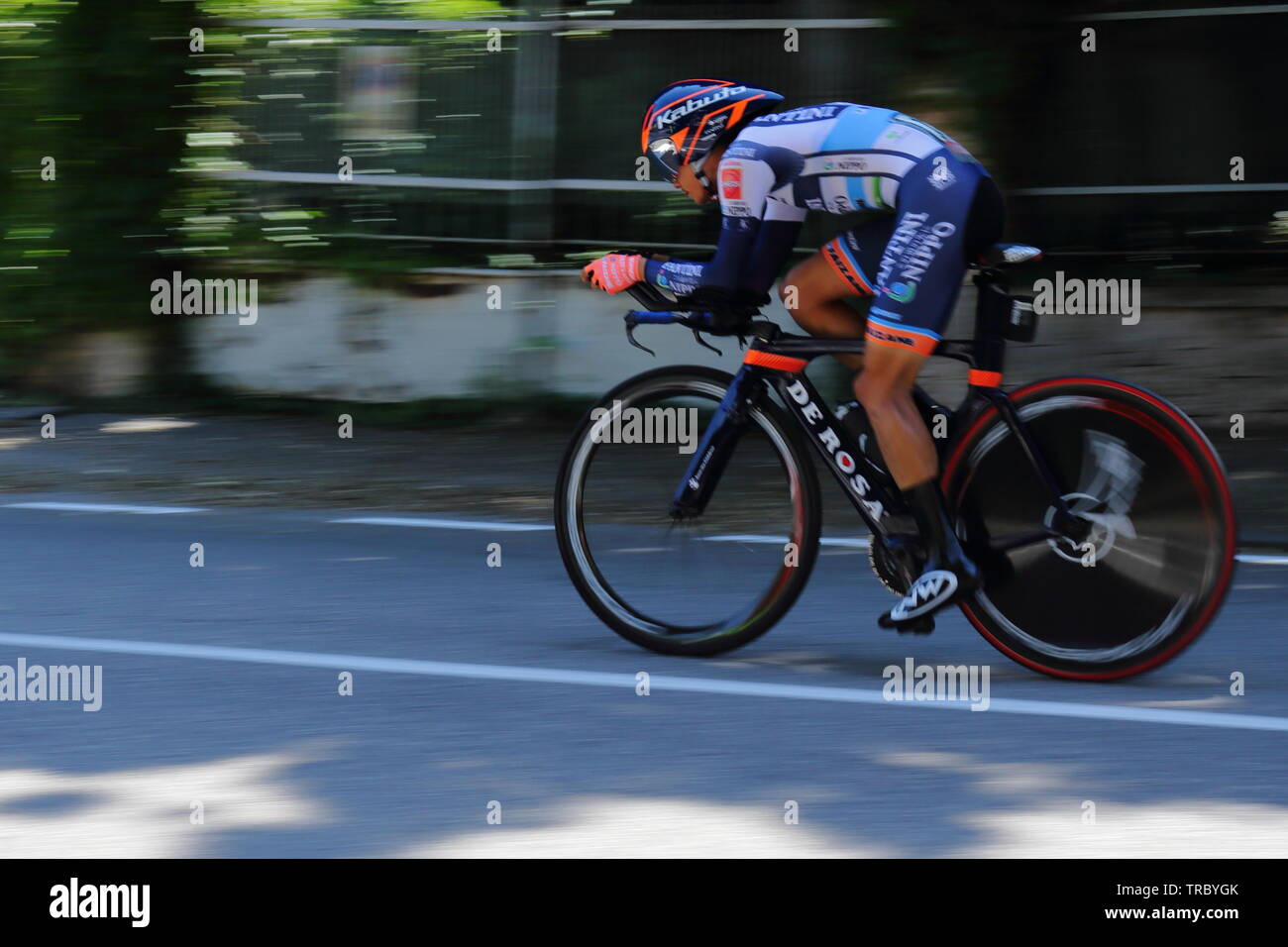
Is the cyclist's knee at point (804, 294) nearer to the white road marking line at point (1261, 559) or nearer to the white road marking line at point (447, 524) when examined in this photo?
the white road marking line at point (1261, 559)

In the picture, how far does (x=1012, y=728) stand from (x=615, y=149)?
8.43 meters

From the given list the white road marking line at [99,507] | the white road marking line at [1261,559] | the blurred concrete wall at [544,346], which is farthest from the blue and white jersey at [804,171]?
the blurred concrete wall at [544,346]

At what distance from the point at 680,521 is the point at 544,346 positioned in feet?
19.6

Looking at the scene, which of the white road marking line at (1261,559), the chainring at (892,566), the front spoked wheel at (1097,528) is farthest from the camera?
the white road marking line at (1261,559)

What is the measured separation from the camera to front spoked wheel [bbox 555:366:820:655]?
5477 millimetres

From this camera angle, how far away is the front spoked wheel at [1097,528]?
198 inches

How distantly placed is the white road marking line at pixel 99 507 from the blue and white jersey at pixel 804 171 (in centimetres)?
420

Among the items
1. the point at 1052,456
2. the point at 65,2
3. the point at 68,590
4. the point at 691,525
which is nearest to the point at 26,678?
the point at 68,590

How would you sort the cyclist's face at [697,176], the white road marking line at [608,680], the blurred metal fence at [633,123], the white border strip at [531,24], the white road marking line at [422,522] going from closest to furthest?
the white road marking line at [608,680] < the cyclist's face at [697,176] < the white road marking line at [422,522] < the blurred metal fence at [633,123] < the white border strip at [531,24]

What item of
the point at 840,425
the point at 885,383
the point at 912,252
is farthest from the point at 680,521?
the point at 912,252

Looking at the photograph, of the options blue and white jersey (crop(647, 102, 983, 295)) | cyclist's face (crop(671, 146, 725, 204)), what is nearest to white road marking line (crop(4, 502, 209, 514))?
cyclist's face (crop(671, 146, 725, 204))

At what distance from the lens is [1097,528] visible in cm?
517

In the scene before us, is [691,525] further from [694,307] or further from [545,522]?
[545,522]

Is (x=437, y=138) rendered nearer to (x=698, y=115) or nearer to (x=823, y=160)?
(x=698, y=115)
